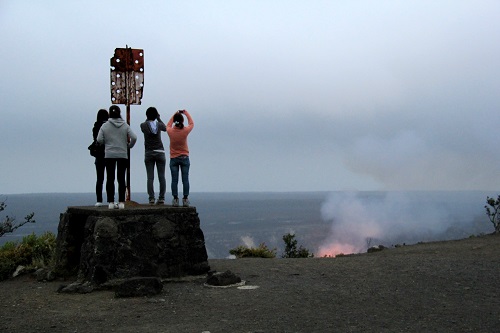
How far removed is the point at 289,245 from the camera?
61.4 feet

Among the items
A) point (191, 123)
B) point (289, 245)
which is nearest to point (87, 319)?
point (191, 123)

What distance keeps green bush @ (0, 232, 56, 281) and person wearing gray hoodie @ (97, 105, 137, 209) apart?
2.65 m

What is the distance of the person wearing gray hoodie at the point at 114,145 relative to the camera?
32.0 feet

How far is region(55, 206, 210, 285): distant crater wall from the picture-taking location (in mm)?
9195

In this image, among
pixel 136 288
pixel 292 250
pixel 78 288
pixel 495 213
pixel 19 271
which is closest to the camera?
Answer: pixel 136 288

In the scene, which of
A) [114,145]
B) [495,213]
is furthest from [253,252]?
[495,213]

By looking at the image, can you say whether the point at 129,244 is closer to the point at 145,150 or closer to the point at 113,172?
the point at 113,172

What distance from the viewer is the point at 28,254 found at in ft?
39.8

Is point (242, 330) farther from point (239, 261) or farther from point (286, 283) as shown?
point (239, 261)

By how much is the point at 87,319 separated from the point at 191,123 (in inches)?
190

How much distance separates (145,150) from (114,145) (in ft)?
4.06

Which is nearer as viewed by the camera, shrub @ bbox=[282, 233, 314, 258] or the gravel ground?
the gravel ground

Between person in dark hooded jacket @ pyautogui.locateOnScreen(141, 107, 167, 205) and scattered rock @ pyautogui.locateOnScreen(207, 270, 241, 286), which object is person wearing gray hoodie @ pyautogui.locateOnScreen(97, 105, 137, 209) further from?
scattered rock @ pyautogui.locateOnScreen(207, 270, 241, 286)

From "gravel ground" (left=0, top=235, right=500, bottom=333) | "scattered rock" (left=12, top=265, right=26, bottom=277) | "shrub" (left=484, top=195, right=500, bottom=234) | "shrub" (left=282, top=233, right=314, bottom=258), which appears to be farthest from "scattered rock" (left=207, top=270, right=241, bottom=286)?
"shrub" (left=484, top=195, right=500, bottom=234)
